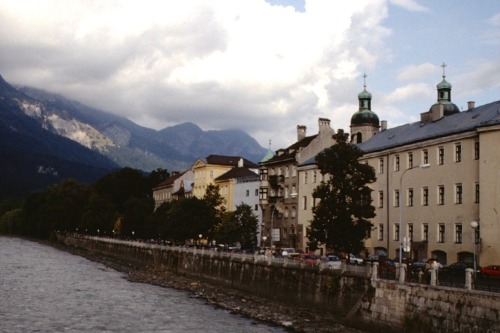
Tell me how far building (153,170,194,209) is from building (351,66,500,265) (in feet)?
252

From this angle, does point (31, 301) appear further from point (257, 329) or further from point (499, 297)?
point (499, 297)

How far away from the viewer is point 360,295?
131 feet

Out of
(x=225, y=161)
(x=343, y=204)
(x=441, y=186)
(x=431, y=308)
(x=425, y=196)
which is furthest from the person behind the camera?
(x=225, y=161)

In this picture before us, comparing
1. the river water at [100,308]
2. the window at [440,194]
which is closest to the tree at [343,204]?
the river water at [100,308]

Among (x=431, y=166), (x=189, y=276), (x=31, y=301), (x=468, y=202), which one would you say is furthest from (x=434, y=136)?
(x=31, y=301)

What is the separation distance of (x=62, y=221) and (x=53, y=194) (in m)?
8.79

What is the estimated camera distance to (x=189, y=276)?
78.1 meters

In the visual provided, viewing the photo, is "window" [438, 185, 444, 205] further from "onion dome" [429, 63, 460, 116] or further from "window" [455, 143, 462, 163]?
"onion dome" [429, 63, 460, 116]

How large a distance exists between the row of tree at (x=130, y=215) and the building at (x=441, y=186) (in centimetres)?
2694

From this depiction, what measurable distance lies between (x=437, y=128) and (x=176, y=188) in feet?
335

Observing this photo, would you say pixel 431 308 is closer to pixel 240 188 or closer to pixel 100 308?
pixel 100 308

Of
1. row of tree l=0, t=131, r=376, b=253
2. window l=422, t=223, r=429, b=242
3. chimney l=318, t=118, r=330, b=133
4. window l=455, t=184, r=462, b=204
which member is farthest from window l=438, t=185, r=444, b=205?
chimney l=318, t=118, r=330, b=133

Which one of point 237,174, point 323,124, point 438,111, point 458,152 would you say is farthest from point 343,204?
point 237,174

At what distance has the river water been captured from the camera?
131ft
